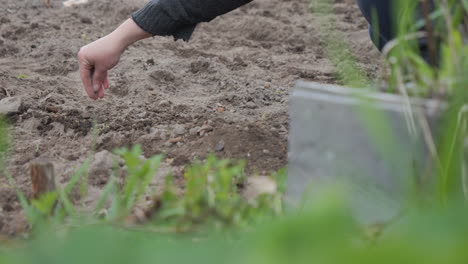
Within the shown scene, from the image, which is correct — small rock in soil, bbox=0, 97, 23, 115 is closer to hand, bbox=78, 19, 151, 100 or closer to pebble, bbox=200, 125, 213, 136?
hand, bbox=78, 19, 151, 100

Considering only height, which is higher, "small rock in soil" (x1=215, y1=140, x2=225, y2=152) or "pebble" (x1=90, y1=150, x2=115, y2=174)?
"pebble" (x1=90, y1=150, x2=115, y2=174)

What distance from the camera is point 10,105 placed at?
2.68 m

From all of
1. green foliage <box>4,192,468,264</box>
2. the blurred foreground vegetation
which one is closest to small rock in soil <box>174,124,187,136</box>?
the blurred foreground vegetation

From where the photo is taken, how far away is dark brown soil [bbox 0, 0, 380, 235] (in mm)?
2141

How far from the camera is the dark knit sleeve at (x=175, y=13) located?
2.24m

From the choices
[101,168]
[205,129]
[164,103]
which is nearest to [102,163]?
[101,168]

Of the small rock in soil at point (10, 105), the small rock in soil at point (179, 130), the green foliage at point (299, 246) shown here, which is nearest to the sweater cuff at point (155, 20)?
the small rock in soil at point (179, 130)

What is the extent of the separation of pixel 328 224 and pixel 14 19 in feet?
14.4

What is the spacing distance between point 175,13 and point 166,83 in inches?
37.9

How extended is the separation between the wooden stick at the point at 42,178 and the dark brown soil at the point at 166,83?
15 centimetres

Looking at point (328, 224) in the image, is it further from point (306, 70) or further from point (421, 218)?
point (306, 70)

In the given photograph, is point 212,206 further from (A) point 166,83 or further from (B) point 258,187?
(A) point 166,83

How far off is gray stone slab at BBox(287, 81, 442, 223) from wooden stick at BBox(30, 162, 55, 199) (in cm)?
52

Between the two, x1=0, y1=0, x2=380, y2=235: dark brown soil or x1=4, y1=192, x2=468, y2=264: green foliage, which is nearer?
x1=4, y1=192, x2=468, y2=264: green foliage
